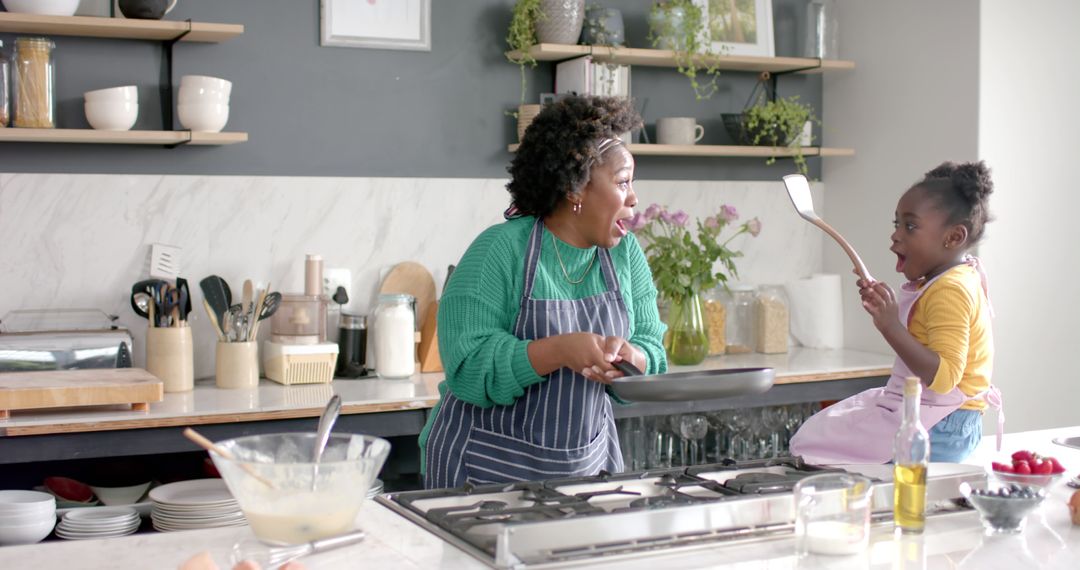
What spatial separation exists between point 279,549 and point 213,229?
2.28 metres

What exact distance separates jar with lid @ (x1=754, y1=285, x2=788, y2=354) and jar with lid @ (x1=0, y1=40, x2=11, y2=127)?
2.71m

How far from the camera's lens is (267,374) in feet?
12.1

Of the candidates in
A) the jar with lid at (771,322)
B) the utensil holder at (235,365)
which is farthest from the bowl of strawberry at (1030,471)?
the jar with lid at (771,322)

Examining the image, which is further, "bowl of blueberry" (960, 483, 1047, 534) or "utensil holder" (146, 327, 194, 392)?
"utensil holder" (146, 327, 194, 392)

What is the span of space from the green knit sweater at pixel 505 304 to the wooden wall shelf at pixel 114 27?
143 centimetres

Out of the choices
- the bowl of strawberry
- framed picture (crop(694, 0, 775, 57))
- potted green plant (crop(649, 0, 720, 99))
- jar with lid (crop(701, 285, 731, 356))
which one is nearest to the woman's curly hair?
the bowl of strawberry

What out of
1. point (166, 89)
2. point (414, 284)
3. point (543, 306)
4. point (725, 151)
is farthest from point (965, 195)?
point (166, 89)

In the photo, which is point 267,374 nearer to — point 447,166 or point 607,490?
point 447,166

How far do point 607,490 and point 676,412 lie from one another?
1794 mm

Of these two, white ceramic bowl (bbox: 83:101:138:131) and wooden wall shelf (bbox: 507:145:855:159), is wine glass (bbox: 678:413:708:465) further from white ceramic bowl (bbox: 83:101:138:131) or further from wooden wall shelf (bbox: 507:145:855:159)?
white ceramic bowl (bbox: 83:101:138:131)

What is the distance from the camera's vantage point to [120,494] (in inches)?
130

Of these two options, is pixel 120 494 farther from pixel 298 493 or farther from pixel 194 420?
pixel 298 493

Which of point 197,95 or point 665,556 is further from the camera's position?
point 197,95

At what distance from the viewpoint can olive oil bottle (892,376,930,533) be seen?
5.56ft
